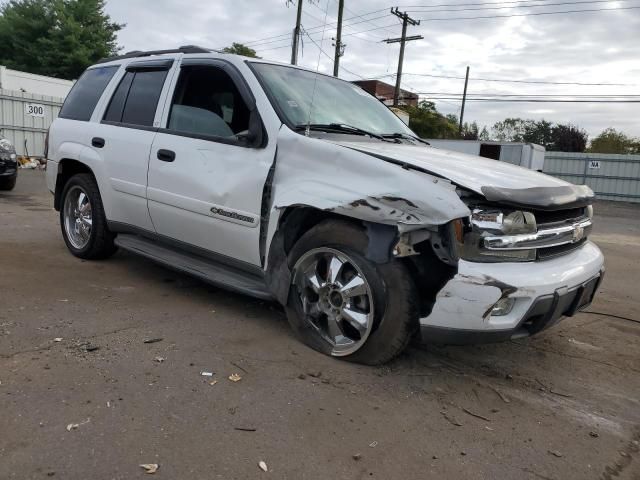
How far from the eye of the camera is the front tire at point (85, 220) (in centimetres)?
516

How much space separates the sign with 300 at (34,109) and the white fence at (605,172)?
21000 mm

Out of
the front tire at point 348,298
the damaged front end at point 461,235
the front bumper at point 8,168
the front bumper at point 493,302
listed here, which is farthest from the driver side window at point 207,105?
the front bumper at point 8,168

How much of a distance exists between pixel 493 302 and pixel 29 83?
25403 millimetres

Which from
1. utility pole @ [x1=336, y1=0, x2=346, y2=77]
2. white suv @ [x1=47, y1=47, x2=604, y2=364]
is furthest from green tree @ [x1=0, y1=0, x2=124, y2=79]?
white suv @ [x1=47, y1=47, x2=604, y2=364]

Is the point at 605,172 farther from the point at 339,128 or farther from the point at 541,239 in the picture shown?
the point at 541,239

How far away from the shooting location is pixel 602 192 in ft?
79.3

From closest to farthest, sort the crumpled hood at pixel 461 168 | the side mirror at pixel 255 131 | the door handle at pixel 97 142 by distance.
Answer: the crumpled hood at pixel 461 168
the side mirror at pixel 255 131
the door handle at pixel 97 142

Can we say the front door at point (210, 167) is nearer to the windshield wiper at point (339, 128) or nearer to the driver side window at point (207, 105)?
the driver side window at point (207, 105)

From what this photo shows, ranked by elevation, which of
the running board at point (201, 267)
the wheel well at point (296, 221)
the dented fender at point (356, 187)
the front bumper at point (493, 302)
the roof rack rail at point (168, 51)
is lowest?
the running board at point (201, 267)

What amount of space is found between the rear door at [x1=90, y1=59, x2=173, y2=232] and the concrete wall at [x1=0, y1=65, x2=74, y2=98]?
1989cm

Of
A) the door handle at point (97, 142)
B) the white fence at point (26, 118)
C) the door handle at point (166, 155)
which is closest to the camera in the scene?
the door handle at point (166, 155)

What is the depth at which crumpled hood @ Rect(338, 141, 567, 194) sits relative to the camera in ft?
10.1

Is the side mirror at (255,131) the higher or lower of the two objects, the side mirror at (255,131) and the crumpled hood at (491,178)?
the higher

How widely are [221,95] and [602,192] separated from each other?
23910 mm
